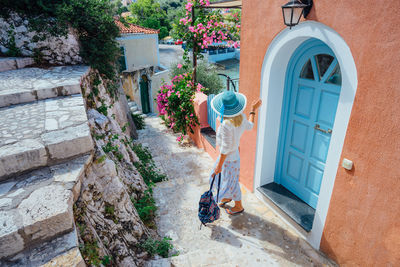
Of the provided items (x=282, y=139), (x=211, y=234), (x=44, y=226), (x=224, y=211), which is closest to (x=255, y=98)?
(x=282, y=139)

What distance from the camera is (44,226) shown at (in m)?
1.76

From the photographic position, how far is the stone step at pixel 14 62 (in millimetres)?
4238

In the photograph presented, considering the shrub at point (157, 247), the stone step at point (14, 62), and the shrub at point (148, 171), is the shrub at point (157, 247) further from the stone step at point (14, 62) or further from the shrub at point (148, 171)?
the stone step at point (14, 62)

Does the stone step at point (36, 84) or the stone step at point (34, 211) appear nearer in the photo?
the stone step at point (34, 211)

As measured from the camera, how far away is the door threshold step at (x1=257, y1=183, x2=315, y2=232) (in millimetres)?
3344

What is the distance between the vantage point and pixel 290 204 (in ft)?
12.0

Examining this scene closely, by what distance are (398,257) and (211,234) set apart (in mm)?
2120

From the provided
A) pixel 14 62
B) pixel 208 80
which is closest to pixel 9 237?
pixel 14 62

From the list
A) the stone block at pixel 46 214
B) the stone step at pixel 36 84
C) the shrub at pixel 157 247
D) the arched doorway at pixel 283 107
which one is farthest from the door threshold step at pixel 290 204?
the stone step at pixel 36 84

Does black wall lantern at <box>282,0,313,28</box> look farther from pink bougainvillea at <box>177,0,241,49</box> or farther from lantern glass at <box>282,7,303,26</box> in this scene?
pink bougainvillea at <box>177,0,241,49</box>

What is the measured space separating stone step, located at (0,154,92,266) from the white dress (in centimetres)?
179

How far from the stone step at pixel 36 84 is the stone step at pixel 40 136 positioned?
0.18 metres

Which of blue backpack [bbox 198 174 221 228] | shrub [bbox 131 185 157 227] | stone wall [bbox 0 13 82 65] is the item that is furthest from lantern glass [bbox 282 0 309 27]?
stone wall [bbox 0 13 82 65]

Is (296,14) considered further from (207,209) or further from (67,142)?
(67,142)
